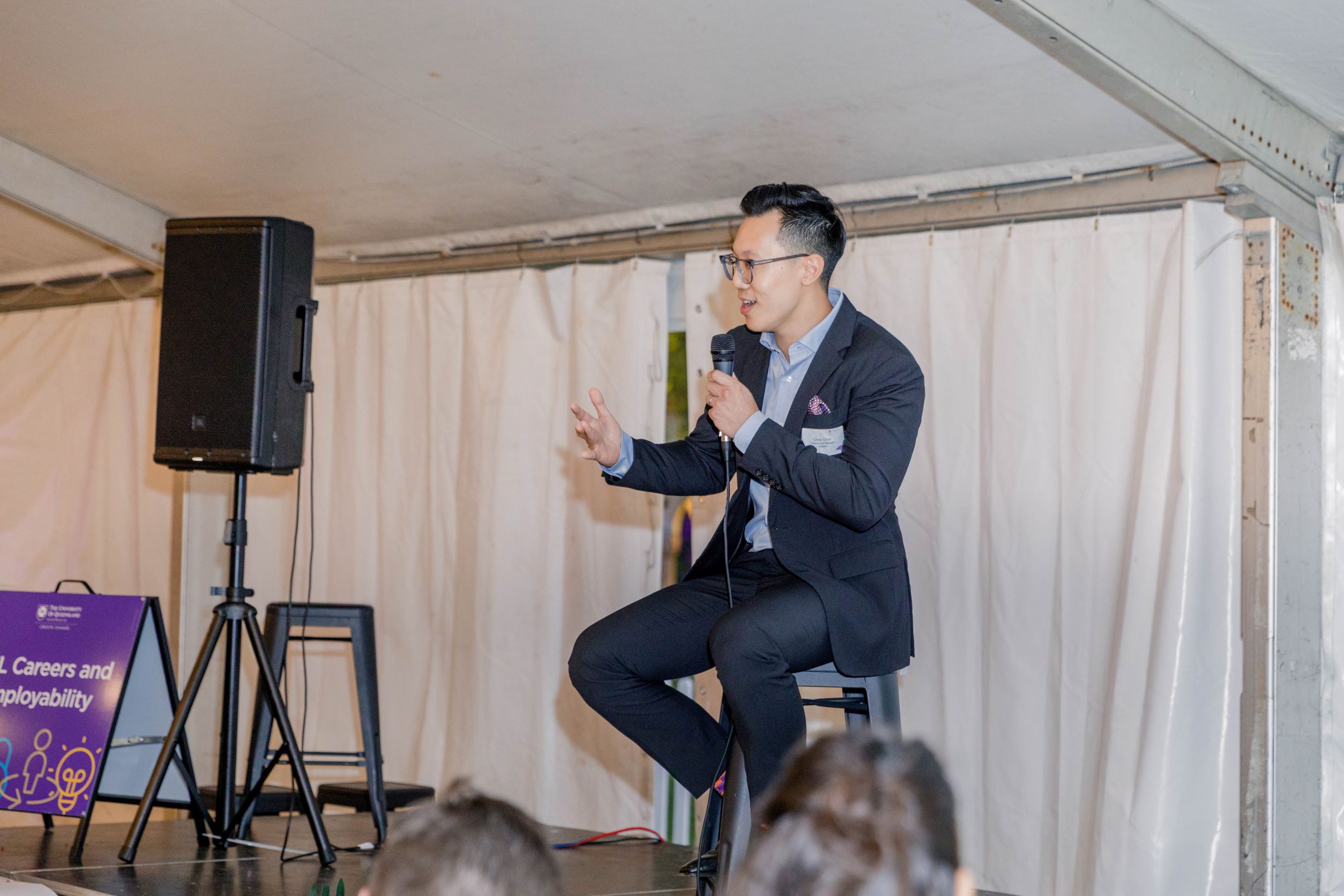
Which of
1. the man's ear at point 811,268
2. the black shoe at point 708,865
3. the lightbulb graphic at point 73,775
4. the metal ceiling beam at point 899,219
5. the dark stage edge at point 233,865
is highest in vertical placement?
the metal ceiling beam at point 899,219

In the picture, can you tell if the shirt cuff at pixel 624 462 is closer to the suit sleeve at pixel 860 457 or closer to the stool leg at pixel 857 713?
the suit sleeve at pixel 860 457

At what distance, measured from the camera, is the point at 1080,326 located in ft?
11.3

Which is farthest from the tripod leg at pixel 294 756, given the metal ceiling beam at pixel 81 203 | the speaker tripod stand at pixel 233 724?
the metal ceiling beam at pixel 81 203

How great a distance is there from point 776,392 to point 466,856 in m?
1.80

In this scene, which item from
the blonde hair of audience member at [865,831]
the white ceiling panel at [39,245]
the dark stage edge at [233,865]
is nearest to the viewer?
the blonde hair of audience member at [865,831]

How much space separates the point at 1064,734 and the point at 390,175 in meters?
2.69

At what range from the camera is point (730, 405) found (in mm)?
2293

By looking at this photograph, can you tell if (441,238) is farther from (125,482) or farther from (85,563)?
(85,563)

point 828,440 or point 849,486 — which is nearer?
point 849,486

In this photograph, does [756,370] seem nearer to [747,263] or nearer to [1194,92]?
[747,263]

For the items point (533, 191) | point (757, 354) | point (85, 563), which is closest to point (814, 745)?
point (757, 354)

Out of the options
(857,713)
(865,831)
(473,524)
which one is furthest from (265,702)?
(865,831)

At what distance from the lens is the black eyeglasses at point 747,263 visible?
8.41ft

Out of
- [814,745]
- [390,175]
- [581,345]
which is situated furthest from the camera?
[581,345]
